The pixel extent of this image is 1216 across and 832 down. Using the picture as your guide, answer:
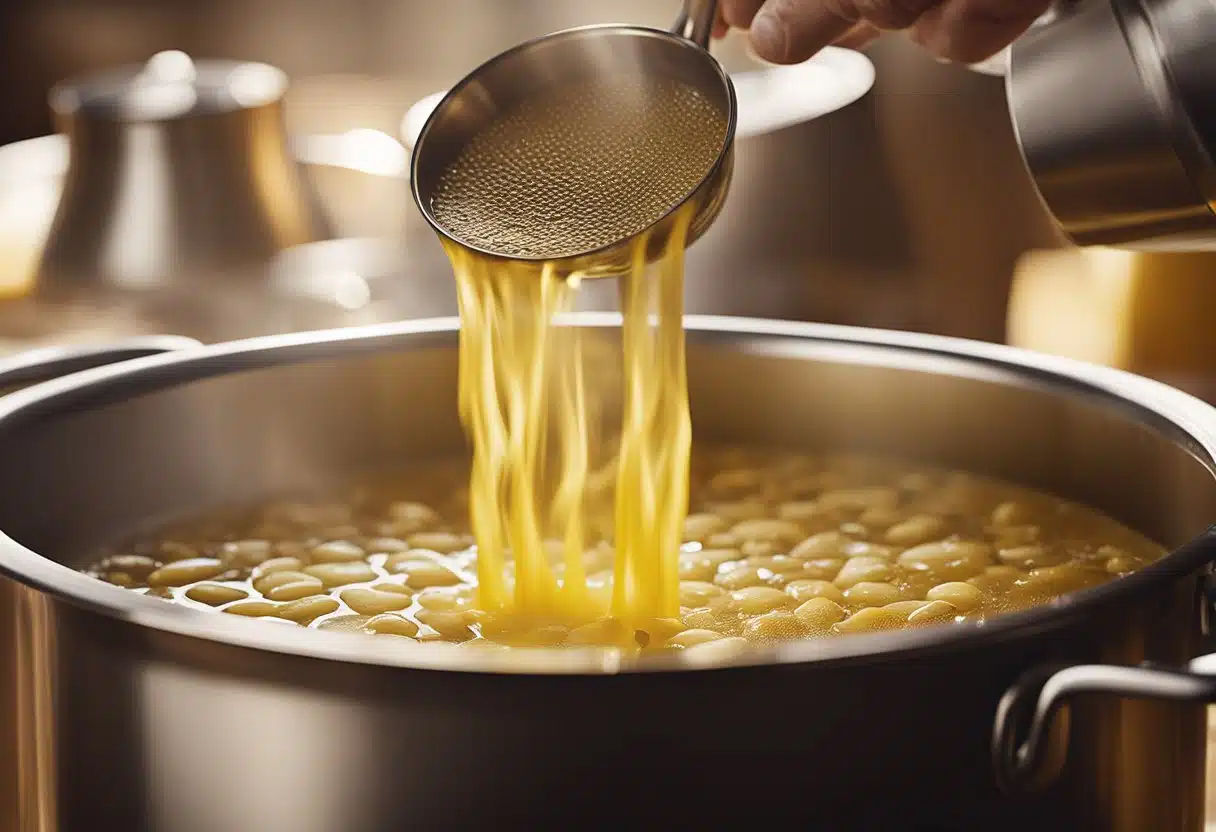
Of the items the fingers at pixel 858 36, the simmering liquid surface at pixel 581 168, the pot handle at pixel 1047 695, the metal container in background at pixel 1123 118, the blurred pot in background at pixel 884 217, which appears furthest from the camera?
the blurred pot in background at pixel 884 217

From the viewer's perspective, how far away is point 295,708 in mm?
619

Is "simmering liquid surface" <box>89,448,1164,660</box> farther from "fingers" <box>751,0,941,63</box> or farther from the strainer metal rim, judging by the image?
"fingers" <box>751,0,941,63</box>

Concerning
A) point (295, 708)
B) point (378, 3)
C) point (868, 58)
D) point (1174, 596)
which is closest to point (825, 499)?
point (1174, 596)

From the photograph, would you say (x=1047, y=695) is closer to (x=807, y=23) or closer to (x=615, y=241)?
(x=615, y=241)

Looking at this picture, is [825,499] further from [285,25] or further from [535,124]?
[285,25]

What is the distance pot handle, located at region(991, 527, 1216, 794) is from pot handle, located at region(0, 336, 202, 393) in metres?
0.80

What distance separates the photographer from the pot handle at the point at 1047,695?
1.94ft

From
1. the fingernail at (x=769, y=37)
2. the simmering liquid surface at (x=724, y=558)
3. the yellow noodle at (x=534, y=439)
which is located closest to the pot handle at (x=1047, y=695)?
the simmering liquid surface at (x=724, y=558)

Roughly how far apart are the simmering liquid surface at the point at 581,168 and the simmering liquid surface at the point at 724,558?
25cm

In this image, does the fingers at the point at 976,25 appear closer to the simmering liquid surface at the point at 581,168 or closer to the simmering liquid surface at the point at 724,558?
the simmering liquid surface at the point at 581,168

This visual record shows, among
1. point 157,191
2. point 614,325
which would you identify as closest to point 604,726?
point 614,325

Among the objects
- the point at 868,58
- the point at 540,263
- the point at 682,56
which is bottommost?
the point at 540,263

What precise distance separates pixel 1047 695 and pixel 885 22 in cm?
59

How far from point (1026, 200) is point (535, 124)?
1364 millimetres
